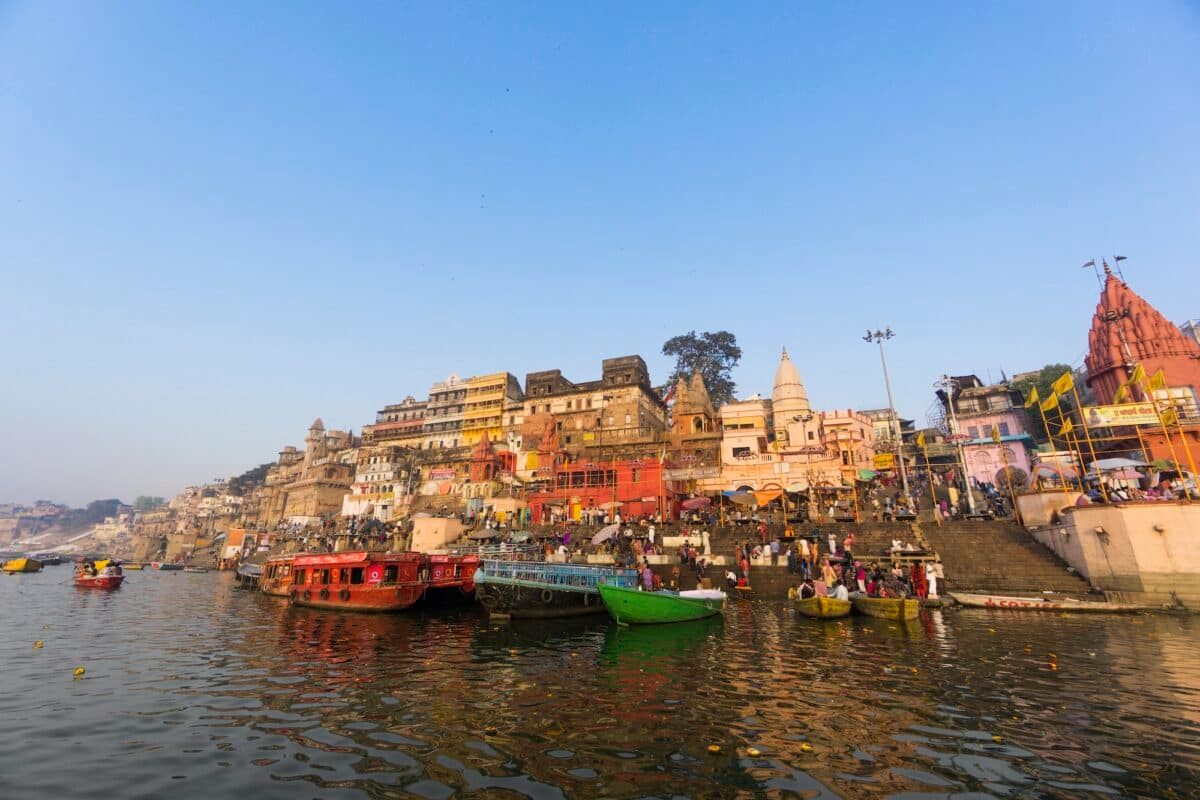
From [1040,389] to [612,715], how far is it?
5388 cm

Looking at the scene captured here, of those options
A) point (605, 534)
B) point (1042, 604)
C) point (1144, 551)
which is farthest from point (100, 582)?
point (1144, 551)

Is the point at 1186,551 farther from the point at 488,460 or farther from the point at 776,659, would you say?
the point at 488,460

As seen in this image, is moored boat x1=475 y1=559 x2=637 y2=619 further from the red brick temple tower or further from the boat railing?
the red brick temple tower

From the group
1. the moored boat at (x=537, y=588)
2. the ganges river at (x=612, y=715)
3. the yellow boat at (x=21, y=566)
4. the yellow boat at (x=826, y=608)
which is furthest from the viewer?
the yellow boat at (x=21, y=566)

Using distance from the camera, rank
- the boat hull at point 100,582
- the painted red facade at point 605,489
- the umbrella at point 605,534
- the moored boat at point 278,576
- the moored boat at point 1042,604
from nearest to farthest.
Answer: the moored boat at point 1042,604 → the umbrella at point 605,534 → the moored boat at point 278,576 → the boat hull at point 100,582 → the painted red facade at point 605,489

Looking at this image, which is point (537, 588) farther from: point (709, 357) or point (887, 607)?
point (709, 357)

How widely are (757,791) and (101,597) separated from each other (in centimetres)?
4146

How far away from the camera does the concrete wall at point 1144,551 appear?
2061cm

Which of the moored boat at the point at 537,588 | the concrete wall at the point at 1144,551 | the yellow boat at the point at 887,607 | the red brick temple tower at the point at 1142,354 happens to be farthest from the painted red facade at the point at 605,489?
the red brick temple tower at the point at 1142,354

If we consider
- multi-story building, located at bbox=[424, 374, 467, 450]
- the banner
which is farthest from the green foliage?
multi-story building, located at bbox=[424, 374, 467, 450]

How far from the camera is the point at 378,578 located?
79.0 ft

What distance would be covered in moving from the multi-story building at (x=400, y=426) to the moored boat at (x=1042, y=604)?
66.9 m

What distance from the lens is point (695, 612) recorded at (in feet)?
61.6

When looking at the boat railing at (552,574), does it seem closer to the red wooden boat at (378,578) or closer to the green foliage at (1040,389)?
the red wooden boat at (378,578)
